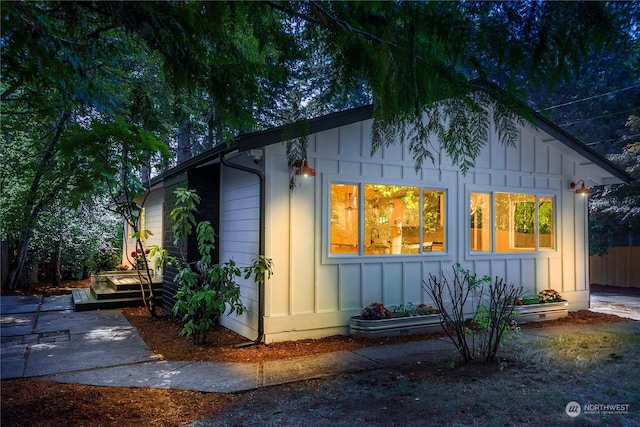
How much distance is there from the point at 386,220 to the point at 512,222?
2840mm

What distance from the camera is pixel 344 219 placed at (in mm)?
6918

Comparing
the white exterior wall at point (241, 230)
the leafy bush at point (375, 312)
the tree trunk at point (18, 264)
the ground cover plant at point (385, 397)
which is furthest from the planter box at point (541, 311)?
the tree trunk at point (18, 264)

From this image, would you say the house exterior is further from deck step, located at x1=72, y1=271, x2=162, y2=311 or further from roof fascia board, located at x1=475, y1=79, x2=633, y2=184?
deck step, located at x1=72, y1=271, x2=162, y2=311

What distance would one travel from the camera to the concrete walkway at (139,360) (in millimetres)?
4625

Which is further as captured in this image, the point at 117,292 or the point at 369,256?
the point at 117,292

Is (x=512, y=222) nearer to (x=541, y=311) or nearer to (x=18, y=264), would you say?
(x=541, y=311)

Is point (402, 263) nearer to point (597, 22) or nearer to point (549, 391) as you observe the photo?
point (549, 391)

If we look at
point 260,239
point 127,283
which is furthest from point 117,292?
point 260,239

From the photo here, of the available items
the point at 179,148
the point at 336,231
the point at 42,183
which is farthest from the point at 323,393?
the point at 179,148

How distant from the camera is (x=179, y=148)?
17.3 m

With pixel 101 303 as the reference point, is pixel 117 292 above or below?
above

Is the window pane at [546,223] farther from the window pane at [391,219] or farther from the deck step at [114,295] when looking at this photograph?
the deck step at [114,295]

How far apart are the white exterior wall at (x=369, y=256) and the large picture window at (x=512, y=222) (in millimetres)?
142

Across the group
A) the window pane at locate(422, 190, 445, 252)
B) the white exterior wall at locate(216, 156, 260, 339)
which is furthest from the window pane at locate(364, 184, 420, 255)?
the white exterior wall at locate(216, 156, 260, 339)
